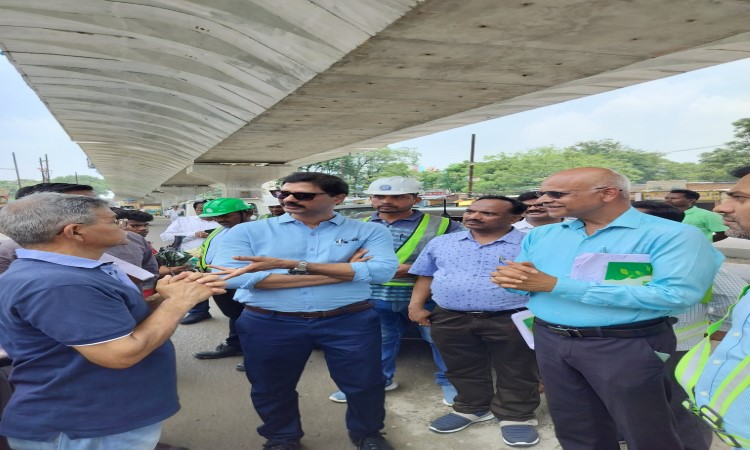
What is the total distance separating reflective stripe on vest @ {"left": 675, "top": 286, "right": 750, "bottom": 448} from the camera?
1419 mm

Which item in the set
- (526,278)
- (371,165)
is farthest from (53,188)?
(371,165)

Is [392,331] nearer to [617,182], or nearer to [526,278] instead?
[526,278]

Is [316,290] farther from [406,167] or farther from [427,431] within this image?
[406,167]

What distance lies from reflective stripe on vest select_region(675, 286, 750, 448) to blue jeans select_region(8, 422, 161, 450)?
6.85 feet

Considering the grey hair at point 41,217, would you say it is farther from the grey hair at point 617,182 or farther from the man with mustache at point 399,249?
the man with mustache at point 399,249

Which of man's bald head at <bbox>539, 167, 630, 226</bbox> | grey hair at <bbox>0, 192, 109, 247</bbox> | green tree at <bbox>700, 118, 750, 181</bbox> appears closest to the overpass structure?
man's bald head at <bbox>539, 167, 630, 226</bbox>

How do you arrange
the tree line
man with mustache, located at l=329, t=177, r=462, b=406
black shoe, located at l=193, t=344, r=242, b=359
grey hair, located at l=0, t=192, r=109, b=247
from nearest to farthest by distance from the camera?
grey hair, located at l=0, t=192, r=109, b=247, man with mustache, located at l=329, t=177, r=462, b=406, black shoe, located at l=193, t=344, r=242, b=359, the tree line

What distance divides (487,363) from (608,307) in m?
1.45

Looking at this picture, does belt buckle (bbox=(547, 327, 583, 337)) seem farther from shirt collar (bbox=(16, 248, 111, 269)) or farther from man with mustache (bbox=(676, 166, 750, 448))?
shirt collar (bbox=(16, 248, 111, 269))

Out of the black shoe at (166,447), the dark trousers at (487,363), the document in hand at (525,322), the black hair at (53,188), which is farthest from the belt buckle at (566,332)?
the black hair at (53,188)

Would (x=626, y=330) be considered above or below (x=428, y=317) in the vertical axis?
above

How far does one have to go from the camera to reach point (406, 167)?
8100cm

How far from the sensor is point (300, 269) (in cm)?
263

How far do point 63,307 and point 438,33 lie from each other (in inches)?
147
